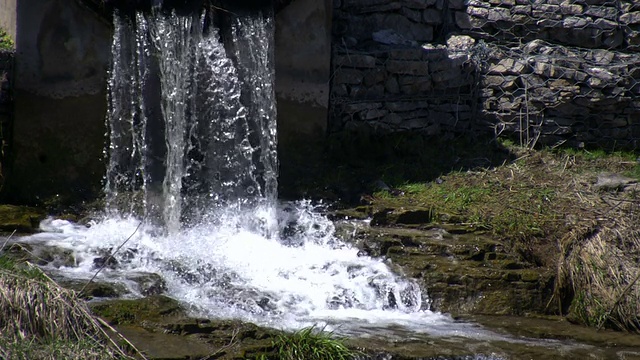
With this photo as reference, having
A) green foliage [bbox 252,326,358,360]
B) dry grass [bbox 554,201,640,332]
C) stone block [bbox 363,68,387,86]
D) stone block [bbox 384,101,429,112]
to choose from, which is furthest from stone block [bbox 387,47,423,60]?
green foliage [bbox 252,326,358,360]

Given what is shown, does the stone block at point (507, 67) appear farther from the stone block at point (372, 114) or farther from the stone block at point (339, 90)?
the stone block at point (339, 90)

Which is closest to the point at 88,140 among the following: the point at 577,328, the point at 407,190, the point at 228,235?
the point at 228,235

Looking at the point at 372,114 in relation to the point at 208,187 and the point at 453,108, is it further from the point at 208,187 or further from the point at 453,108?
the point at 208,187

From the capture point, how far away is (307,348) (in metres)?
5.33

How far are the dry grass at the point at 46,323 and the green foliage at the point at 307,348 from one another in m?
0.87

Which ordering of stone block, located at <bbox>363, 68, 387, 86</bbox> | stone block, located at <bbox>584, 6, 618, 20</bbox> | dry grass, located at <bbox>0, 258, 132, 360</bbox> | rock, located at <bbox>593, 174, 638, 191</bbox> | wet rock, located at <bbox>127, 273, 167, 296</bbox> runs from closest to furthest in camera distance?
dry grass, located at <bbox>0, 258, 132, 360</bbox>, wet rock, located at <bbox>127, 273, 167, 296</bbox>, rock, located at <bbox>593, 174, 638, 191</bbox>, stone block, located at <bbox>363, 68, 387, 86</bbox>, stone block, located at <bbox>584, 6, 618, 20</bbox>

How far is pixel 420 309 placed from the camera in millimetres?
6512

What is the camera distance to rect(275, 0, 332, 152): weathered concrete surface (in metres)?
7.96

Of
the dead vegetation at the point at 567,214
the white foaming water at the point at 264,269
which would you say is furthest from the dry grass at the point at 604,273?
the white foaming water at the point at 264,269

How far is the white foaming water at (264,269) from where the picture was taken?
20.1 feet

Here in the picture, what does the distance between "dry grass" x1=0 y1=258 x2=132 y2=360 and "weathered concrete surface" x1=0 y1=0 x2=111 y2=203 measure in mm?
2172

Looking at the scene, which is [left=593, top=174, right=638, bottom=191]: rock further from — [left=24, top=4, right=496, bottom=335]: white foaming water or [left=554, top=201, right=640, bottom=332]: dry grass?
[left=24, top=4, right=496, bottom=335]: white foaming water

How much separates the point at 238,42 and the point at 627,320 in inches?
142

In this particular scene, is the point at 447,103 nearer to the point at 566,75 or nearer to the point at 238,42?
the point at 566,75
